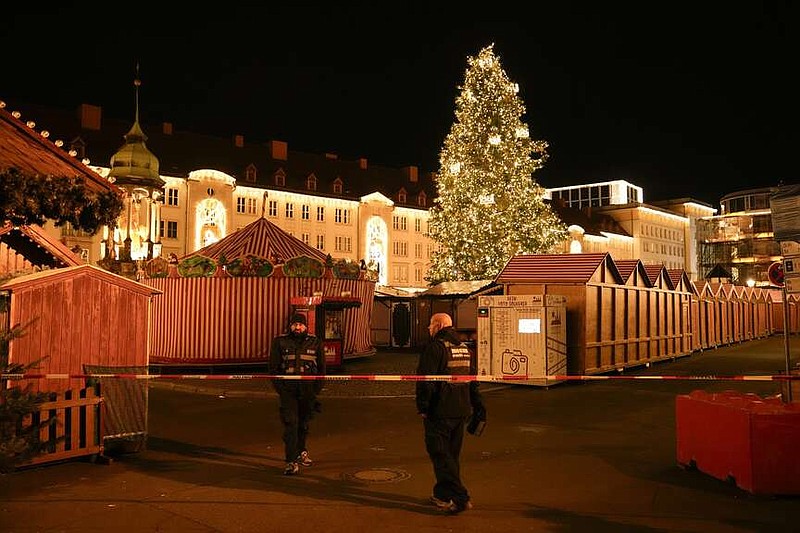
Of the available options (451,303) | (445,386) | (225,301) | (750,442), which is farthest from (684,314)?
(445,386)

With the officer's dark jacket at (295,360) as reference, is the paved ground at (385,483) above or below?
below

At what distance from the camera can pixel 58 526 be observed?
634 centimetres

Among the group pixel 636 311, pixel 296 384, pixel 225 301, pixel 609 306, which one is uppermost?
pixel 225 301

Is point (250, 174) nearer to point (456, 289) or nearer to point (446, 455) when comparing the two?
point (456, 289)

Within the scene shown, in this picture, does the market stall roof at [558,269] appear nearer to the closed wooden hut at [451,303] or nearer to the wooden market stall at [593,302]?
the wooden market stall at [593,302]

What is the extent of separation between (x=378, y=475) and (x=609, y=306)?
12.5 metres

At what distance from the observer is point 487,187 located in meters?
33.1

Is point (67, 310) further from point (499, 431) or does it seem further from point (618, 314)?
point (618, 314)

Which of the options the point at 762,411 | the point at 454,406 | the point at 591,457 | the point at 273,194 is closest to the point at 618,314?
the point at 591,457

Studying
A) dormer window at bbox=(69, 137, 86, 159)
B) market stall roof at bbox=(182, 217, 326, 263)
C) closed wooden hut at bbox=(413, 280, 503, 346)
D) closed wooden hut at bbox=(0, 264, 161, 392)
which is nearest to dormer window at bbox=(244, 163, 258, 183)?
dormer window at bbox=(69, 137, 86, 159)

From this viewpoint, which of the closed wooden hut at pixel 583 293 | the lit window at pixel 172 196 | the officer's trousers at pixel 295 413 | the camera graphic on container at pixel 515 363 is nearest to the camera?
the officer's trousers at pixel 295 413

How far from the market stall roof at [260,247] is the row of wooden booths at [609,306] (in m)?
5.97

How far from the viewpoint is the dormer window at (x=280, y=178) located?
58500mm

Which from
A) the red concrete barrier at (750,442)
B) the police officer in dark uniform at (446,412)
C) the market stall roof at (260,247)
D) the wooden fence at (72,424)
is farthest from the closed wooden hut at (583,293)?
the wooden fence at (72,424)
